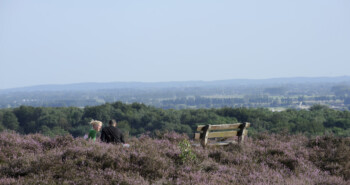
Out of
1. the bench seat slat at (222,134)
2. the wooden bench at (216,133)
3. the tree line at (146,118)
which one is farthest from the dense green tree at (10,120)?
the bench seat slat at (222,134)

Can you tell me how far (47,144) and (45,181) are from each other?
A: 3.29 m

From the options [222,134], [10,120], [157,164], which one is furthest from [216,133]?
[10,120]

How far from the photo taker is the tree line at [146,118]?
101 meters

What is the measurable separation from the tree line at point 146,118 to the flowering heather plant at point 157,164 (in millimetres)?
88390

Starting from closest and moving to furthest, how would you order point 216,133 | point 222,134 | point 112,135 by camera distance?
point 112,135
point 216,133
point 222,134

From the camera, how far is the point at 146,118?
116375 mm

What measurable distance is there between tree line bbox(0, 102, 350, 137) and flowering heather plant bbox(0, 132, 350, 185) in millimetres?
88390

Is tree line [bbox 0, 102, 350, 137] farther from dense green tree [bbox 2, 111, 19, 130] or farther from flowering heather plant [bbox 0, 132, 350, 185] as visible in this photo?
flowering heather plant [bbox 0, 132, 350, 185]

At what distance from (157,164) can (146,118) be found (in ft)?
358

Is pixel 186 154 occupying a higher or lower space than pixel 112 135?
lower

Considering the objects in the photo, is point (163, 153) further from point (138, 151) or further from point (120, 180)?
point (120, 180)

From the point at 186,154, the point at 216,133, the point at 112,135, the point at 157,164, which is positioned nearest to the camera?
the point at 157,164

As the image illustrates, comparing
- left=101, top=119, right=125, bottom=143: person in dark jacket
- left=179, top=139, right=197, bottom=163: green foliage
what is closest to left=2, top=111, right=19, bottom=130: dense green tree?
left=101, top=119, right=125, bottom=143: person in dark jacket

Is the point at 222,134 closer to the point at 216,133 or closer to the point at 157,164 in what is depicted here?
the point at 216,133
